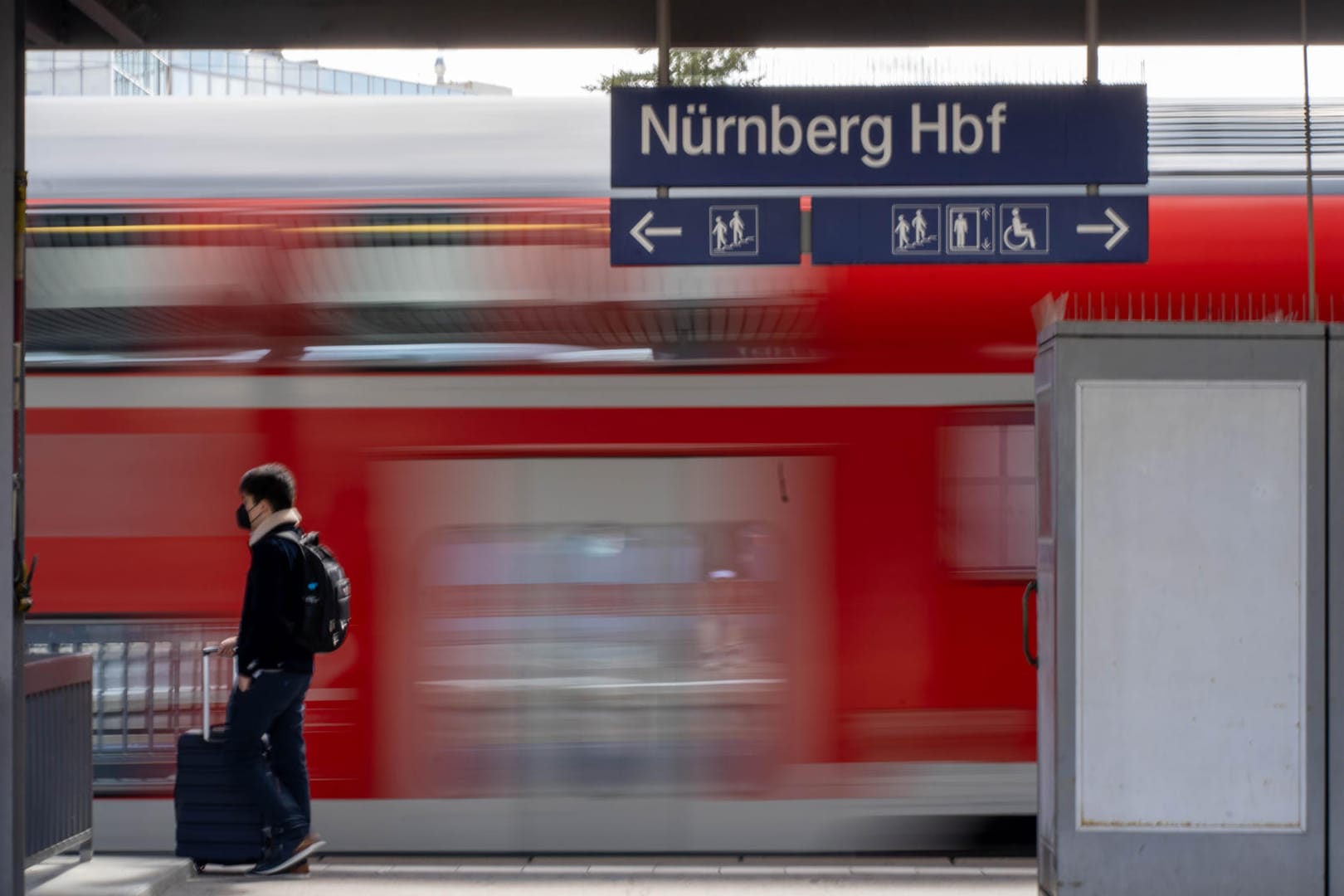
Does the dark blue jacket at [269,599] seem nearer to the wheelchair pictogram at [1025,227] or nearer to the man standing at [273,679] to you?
the man standing at [273,679]

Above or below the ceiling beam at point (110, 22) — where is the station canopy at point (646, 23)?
above

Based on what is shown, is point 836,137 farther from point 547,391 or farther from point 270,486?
point 270,486

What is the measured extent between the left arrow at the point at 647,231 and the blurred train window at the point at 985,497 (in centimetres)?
145

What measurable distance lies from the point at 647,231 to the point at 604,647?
1.64 meters

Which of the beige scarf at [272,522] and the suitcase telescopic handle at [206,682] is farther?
the suitcase telescopic handle at [206,682]

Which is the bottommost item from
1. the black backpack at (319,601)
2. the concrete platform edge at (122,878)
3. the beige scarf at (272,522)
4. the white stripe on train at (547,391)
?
the concrete platform edge at (122,878)

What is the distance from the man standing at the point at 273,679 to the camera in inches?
208

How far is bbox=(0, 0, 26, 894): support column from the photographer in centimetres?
428

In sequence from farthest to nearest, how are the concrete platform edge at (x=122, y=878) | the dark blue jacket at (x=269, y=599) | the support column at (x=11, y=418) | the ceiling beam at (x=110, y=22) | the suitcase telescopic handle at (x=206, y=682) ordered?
the suitcase telescopic handle at (x=206, y=682)
the dark blue jacket at (x=269, y=599)
the ceiling beam at (x=110, y=22)
the concrete platform edge at (x=122, y=878)
the support column at (x=11, y=418)

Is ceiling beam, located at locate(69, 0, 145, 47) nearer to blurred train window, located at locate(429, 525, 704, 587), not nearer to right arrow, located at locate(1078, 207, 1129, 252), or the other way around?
blurred train window, located at locate(429, 525, 704, 587)

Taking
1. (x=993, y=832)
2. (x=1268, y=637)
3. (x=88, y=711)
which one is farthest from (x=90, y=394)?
(x=1268, y=637)

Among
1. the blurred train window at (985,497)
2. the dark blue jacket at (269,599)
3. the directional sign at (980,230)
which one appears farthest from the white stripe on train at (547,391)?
the directional sign at (980,230)

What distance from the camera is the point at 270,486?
5.35 meters

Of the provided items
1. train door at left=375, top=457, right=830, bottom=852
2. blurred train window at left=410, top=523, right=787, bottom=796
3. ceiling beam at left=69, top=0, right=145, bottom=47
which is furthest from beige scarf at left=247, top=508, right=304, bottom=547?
ceiling beam at left=69, top=0, right=145, bottom=47
